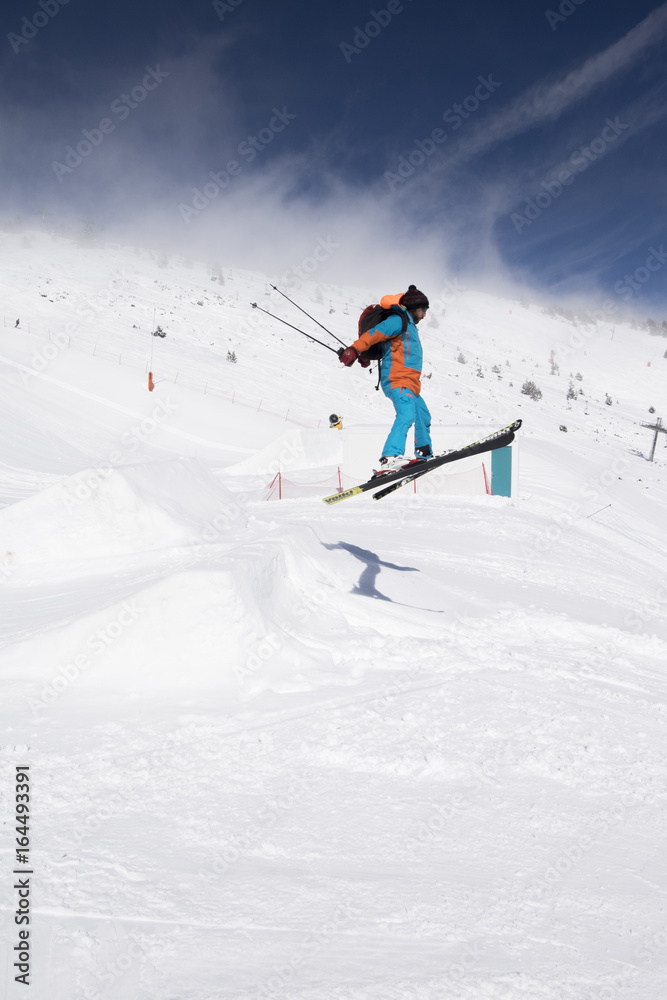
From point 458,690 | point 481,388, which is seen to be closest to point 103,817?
point 458,690

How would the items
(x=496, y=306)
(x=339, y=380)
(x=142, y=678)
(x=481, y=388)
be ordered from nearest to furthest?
(x=142, y=678) < (x=339, y=380) < (x=481, y=388) < (x=496, y=306)

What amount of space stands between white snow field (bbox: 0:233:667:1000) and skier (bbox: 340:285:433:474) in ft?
5.33

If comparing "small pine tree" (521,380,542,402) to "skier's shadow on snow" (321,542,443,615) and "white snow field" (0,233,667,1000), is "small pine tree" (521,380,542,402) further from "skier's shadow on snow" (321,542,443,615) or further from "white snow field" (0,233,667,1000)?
"skier's shadow on snow" (321,542,443,615)

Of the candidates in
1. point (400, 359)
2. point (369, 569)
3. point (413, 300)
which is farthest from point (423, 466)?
point (413, 300)

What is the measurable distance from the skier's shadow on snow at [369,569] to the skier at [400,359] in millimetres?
1223

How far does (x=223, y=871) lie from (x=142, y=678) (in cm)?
171

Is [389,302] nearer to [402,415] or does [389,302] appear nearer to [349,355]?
[349,355]

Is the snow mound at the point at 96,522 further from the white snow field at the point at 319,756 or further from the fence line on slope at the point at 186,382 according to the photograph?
the fence line on slope at the point at 186,382

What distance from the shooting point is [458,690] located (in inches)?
155

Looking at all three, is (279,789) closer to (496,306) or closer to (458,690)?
(458,690)

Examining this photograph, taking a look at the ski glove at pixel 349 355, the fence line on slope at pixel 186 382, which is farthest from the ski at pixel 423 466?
the fence line on slope at pixel 186 382

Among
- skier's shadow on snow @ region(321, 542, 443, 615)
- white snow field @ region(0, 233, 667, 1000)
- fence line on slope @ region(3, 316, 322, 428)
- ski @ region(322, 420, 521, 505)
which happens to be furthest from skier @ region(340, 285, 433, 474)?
fence line on slope @ region(3, 316, 322, 428)

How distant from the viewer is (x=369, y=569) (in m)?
6.67

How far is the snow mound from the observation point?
6047 millimetres
